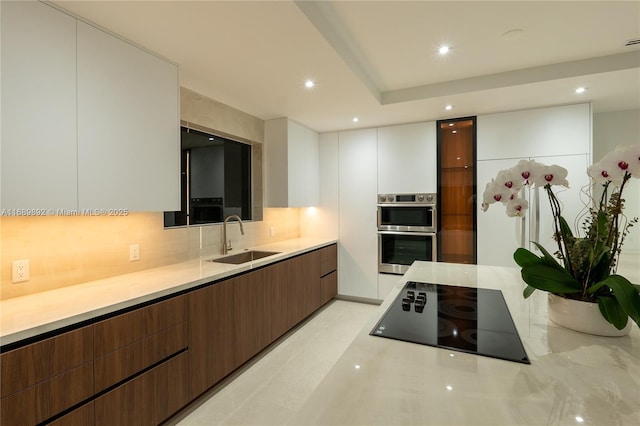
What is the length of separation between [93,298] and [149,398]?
62cm

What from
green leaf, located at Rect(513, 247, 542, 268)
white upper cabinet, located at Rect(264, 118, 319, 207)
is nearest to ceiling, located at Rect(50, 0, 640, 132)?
white upper cabinet, located at Rect(264, 118, 319, 207)

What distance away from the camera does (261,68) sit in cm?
216

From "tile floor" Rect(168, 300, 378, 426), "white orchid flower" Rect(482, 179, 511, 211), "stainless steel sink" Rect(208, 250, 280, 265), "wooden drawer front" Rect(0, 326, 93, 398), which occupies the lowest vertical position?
"tile floor" Rect(168, 300, 378, 426)

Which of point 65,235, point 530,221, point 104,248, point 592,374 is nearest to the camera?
point 592,374

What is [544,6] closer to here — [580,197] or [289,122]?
[580,197]

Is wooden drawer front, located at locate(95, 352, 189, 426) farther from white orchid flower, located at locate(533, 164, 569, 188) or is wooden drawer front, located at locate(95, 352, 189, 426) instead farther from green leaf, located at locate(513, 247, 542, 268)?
white orchid flower, located at locate(533, 164, 569, 188)

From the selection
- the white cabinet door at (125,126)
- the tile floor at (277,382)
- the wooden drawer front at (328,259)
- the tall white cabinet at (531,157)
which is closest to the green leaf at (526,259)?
the tile floor at (277,382)

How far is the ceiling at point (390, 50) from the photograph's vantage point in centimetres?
162

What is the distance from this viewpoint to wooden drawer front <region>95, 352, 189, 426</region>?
1.43 m

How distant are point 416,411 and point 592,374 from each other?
536 millimetres

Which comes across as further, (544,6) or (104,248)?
(104,248)

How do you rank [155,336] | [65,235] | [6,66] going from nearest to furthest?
[6,66], [155,336], [65,235]

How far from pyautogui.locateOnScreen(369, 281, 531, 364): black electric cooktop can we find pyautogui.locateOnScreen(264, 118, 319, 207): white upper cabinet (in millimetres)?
2121

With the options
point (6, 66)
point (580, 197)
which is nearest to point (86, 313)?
point (6, 66)
